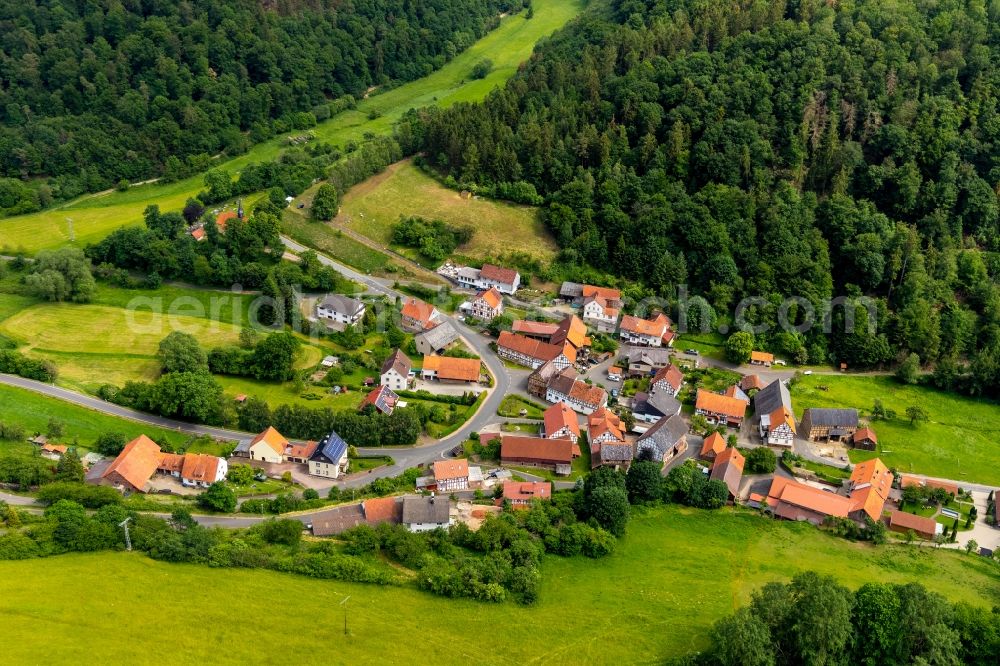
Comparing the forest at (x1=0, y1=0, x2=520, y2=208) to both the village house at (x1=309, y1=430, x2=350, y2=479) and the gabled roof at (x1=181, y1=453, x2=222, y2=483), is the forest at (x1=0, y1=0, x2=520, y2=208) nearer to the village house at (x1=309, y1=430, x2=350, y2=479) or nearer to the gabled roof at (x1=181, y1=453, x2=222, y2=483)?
the gabled roof at (x1=181, y1=453, x2=222, y2=483)

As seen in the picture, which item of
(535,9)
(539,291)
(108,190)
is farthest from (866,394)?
(535,9)

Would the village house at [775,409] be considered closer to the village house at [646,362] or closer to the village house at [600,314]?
the village house at [646,362]

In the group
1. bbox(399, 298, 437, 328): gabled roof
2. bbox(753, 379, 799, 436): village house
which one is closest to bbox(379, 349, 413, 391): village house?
bbox(399, 298, 437, 328): gabled roof

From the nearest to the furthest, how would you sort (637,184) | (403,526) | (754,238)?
1. (403,526)
2. (754,238)
3. (637,184)

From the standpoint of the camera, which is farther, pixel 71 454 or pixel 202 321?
pixel 202 321

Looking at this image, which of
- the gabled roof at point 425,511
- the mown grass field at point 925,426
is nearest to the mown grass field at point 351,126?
the gabled roof at point 425,511

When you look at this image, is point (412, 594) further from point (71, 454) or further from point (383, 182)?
point (383, 182)

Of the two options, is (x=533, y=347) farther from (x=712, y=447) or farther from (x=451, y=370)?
(x=712, y=447)

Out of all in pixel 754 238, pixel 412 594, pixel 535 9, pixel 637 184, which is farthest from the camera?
pixel 535 9
